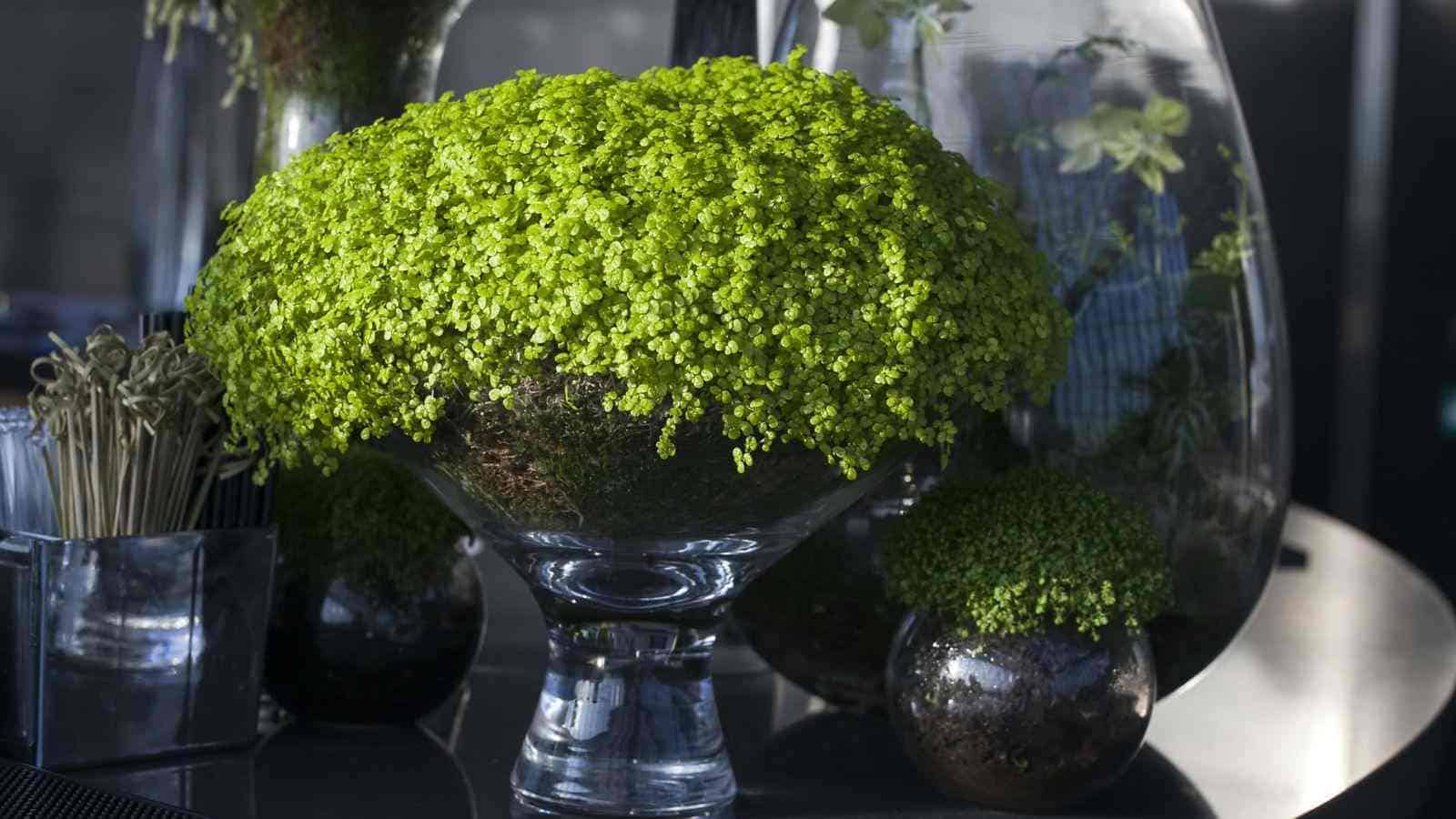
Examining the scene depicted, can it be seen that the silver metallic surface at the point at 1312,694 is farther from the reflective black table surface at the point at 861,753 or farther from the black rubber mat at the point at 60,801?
the black rubber mat at the point at 60,801

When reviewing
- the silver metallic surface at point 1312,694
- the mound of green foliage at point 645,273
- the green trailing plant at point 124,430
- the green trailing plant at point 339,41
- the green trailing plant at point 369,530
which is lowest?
the silver metallic surface at point 1312,694

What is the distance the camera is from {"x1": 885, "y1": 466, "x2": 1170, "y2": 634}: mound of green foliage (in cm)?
60

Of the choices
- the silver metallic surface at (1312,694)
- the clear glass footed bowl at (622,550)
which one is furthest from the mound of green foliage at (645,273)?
the silver metallic surface at (1312,694)

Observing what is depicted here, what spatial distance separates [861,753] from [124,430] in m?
0.35

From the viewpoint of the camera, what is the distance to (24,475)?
65cm

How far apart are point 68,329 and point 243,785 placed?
9.97 feet

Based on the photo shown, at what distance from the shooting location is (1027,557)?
61cm

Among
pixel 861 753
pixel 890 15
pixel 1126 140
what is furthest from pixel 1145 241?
pixel 861 753

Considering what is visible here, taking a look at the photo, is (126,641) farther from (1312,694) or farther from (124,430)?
(1312,694)

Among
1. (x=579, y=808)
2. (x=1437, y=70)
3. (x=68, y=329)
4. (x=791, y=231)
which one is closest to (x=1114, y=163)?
(x=791, y=231)

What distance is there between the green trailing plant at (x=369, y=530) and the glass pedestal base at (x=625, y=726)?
4.4 inches

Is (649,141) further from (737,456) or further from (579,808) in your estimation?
(579,808)

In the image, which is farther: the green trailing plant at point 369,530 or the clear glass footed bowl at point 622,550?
the green trailing plant at point 369,530

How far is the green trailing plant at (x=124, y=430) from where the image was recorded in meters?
0.62
